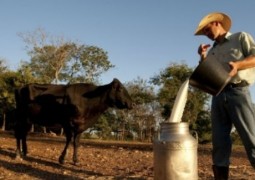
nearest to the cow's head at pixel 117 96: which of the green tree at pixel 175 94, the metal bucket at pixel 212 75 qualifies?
the metal bucket at pixel 212 75

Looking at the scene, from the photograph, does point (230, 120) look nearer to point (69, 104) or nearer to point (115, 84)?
point (115, 84)

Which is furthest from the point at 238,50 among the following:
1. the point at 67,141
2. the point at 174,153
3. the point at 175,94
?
the point at 175,94

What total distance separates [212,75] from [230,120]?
34.3 inches

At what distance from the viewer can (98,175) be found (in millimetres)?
7176

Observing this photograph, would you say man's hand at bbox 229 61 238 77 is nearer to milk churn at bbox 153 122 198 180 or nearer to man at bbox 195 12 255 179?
man at bbox 195 12 255 179

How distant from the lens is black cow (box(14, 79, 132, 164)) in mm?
9328

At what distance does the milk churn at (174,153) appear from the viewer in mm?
4133

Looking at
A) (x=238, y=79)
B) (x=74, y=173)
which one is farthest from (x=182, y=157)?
(x=74, y=173)

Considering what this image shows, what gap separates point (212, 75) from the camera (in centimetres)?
437

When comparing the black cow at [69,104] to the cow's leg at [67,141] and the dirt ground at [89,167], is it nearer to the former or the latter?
the cow's leg at [67,141]

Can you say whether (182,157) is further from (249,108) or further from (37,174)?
(37,174)

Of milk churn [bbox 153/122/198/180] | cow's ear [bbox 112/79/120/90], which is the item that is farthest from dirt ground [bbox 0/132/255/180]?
milk churn [bbox 153/122/198/180]

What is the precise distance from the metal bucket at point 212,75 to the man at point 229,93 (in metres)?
0.27

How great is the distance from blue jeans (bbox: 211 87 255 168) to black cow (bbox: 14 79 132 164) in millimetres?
4607
